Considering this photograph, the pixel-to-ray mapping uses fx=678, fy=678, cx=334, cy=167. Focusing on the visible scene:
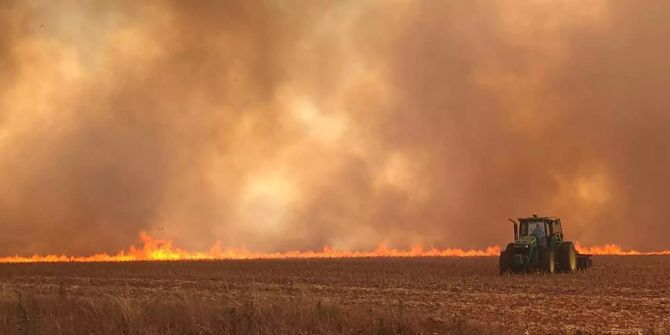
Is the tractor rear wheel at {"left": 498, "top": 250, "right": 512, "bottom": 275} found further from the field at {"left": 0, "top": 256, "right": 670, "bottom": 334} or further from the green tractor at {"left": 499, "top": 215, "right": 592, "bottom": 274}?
the field at {"left": 0, "top": 256, "right": 670, "bottom": 334}

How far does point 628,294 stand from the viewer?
22.1 m

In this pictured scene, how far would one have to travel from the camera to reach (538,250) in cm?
3139

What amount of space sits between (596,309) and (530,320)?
3.52m

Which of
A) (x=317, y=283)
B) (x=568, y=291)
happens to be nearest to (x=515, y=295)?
(x=568, y=291)

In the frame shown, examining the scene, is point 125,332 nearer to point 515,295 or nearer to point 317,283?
point 515,295

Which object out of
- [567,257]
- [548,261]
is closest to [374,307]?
[548,261]

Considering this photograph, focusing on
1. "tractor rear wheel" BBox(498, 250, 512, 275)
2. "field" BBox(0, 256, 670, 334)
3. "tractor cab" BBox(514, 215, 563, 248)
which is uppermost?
"tractor cab" BBox(514, 215, 563, 248)

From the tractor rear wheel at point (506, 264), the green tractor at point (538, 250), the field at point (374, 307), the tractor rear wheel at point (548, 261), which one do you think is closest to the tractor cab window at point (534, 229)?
the green tractor at point (538, 250)

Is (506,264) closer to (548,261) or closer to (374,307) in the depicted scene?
(548,261)

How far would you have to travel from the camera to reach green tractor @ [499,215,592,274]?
1206 inches

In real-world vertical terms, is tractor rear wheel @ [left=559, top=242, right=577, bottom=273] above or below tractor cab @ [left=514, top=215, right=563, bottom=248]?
below

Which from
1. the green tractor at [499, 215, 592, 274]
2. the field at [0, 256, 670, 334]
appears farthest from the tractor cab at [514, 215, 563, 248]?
the field at [0, 256, 670, 334]

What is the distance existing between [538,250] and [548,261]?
0.98 metres

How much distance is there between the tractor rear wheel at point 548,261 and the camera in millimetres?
30484
